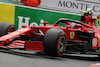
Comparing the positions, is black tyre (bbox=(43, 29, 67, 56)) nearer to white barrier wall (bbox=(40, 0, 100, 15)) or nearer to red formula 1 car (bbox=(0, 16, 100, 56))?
red formula 1 car (bbox=(0, 16, 100, 56))

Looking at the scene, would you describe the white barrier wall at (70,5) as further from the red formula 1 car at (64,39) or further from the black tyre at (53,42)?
the black tyre at (53,42)

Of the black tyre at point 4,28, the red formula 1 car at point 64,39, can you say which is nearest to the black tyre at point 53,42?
the red formula 1 car at point 64,39

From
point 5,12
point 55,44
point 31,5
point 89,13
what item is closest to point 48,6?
point 31,5

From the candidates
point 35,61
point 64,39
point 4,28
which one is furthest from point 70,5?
point 35,61

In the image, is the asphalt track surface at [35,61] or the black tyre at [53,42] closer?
the asphalt track surface at [35,61]

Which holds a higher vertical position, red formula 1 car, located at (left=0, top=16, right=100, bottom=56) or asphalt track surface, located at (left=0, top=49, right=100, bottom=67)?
red formula 1 car, located at (left=0, top=16, right=100, bottom=56)

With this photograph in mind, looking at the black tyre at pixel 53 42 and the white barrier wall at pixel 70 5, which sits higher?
the white barrier wall at pixel 70 5

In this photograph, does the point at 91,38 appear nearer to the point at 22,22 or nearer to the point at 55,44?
the point at 55,44

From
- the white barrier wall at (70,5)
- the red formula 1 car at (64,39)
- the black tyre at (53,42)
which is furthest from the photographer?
the white barrier wall at (70,5)

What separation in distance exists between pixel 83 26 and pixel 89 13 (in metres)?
1.72

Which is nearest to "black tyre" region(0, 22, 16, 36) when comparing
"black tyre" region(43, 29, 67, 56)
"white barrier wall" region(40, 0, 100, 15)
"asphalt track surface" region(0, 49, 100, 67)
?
"asphalt track surface" region(0, 49, 100, 67)

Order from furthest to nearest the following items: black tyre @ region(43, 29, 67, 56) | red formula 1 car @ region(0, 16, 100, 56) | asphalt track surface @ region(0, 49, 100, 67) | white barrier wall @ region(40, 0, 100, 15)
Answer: white barrier wall @ region(40, 0, 100, 15) < red formula 1 car @ region(0, 16, 100, 56) < black tyre @ region(43, 29, 67, 56) < asphalt track surface @ region(0, 49, 100, 67)

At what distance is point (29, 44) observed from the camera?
739cm

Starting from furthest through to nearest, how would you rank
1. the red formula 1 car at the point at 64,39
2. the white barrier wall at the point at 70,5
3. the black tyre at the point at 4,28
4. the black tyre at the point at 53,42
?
the white barrier wall at the point at 70,5
the black tyre at the point at 4,28
the red formula 1 car at the point at 64,39
the black tyre at the point at 53,42
